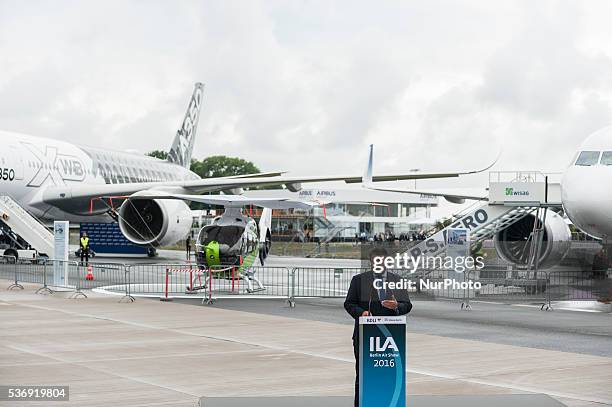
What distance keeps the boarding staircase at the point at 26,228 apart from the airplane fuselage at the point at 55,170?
1544 millimetres

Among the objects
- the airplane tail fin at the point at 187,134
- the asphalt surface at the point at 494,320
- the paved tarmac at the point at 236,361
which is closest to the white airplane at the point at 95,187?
the airplane tail fin at the point at 187,134

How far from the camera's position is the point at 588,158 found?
1784 cm

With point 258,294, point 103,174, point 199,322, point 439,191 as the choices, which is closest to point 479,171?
point 439,191

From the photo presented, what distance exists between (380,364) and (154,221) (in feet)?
92.6

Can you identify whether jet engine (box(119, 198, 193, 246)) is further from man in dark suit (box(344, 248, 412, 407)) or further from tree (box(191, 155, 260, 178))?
tree (box(191, 155, 260, 178))

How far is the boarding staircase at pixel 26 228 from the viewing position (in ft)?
101

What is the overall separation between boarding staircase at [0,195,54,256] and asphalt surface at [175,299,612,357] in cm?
1323

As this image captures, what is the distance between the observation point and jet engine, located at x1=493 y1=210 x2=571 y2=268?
22797mm

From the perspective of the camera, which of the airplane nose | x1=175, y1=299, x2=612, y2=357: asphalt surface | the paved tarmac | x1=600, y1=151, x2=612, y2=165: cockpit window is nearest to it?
the paved tarmac

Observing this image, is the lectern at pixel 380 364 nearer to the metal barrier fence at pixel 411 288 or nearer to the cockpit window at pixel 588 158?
the metal barrier fence at pixel 411 288

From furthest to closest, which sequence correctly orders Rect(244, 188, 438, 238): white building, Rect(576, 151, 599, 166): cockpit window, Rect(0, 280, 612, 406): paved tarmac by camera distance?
Rect(244, 188, 438, 238): white building
Rect(576, 151, 599, 166): cockpit window
Rect(0, 280, 612, 406): paved tarmac

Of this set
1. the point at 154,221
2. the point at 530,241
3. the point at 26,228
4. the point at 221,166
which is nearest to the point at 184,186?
the point at 154,221

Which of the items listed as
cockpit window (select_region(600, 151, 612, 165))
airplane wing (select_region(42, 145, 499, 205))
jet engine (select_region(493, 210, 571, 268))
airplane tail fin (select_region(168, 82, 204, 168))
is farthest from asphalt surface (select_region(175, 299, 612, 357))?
airplane tail fin (select_region(168, 82, 204, 168))

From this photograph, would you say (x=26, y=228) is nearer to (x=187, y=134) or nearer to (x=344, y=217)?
(x=187, y=134)
